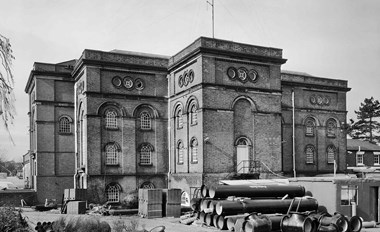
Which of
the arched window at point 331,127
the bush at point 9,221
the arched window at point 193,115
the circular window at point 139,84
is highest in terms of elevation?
the circular window at point 139,84

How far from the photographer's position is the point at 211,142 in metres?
30.0

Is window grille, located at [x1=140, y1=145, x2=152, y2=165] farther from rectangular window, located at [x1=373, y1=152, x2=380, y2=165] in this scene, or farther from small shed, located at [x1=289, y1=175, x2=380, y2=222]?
rectangular window, located at [x1=373, y1=152, x2=380, y2=165]

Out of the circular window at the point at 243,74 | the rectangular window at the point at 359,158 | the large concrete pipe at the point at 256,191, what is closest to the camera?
the large concrete pipe at the point at 256,191

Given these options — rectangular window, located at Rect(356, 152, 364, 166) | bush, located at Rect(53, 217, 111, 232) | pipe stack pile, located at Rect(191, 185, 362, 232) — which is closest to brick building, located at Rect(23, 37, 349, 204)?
pipe stack pile, located at Rect(191, 185, 362, 232)

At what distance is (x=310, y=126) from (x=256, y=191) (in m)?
18.7

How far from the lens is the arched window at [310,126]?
39219mm

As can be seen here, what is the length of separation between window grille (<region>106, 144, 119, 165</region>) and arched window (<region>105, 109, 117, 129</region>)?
4.90 ft

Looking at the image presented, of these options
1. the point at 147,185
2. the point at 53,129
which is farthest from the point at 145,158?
the point at 53,129

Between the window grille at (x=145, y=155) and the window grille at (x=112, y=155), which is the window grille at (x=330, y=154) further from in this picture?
the window grille at (x=112, y=155)

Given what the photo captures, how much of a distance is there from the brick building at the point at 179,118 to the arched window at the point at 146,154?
0.08m

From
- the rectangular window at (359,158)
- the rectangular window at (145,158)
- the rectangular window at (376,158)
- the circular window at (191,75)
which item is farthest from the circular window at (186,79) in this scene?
the rectangular window at (376,158)

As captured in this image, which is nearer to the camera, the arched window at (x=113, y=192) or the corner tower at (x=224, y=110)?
the corner tower at (x=224, y=110)

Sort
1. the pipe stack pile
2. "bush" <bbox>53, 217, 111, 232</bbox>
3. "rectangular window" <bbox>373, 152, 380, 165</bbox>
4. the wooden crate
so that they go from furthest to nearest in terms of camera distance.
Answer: "rectangular window" <bbox>373, 152, 380, 165</bbox> → the wooden crate → the pipe stack pile → "bush" <bbox>53, 217, 111, 232</bbox>

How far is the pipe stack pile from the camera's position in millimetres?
Result: 18578
